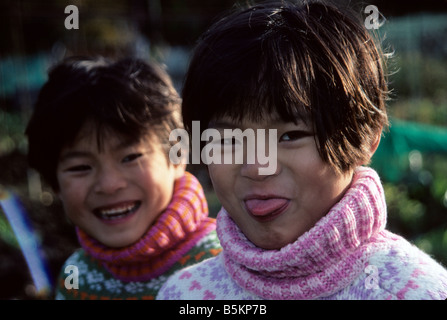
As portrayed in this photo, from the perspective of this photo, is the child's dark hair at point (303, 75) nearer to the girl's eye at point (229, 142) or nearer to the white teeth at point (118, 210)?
the girl's eye at point (229, 142)

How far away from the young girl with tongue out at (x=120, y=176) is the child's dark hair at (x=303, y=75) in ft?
2.17

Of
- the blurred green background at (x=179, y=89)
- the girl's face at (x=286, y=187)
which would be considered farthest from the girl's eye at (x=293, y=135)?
the blurred green background at (x=179, y=89)

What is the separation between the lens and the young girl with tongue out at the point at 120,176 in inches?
90.7

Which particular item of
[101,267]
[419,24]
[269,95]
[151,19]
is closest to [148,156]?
[101,267]

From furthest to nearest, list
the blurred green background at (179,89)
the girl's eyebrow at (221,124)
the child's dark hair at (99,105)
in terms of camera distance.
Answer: the blurred green background at (179,89) → the child's dark hair at (99,105) → the girl's eyebrow at (221,124)

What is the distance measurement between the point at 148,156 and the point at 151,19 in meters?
6.17

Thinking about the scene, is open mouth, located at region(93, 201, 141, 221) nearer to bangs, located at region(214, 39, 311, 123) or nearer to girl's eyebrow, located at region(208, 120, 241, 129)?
girl's eyebrow, located at region(208, 120, 241, 129)

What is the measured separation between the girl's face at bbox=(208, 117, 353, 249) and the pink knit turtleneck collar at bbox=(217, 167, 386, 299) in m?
0.05

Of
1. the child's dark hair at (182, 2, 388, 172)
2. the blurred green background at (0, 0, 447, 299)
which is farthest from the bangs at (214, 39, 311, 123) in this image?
the blurred green background at (0, 0, 447, 299)

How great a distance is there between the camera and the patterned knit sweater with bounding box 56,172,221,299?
7.66 ft

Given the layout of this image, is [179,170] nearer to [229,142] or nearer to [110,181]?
[110,181]

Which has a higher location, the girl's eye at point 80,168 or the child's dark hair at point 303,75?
the child's dark hair at point 303,75

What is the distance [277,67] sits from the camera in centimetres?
152

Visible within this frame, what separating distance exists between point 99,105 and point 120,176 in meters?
→ 0.33
